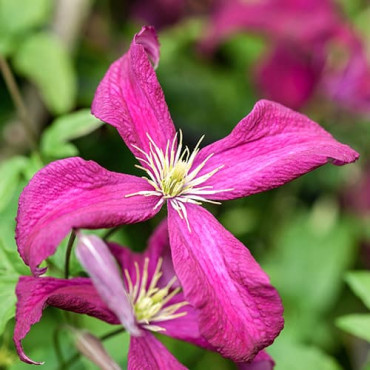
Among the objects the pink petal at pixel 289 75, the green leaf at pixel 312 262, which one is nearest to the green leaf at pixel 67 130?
the green leaf at pixel 312 262

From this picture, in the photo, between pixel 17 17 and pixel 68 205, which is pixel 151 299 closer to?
pixel 68 205

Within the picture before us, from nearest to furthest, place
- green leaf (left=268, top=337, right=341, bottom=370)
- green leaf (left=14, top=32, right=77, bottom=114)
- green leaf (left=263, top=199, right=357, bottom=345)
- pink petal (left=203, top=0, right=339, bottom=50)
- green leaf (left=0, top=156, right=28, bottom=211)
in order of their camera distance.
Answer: green leaf (left=0, top=156, right=28, bottom=211) → green leaf (left=268, top=337, right=341, bottom=370) → green leaf (left=14, top=32, right=77, bottom=114) → green leaf (left=263, top=199, right=357, bottom=345) → pink petal (left=203, top=0, right=339, bottom=50)

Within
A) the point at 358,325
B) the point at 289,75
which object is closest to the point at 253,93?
the point at 289,75

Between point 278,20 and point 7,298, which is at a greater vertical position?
point 278,20

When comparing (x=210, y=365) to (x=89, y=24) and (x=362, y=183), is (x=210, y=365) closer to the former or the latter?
(x=362, y=183)

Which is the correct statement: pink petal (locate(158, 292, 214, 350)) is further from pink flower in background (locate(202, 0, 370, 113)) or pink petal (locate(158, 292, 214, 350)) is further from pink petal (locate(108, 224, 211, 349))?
pink flower in background (locate(202, 0, 370, 113))

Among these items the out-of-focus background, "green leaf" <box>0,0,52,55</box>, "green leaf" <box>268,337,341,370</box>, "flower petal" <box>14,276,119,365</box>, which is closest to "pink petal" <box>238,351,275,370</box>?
"flower petal" <box>14,276,119,365</box>
